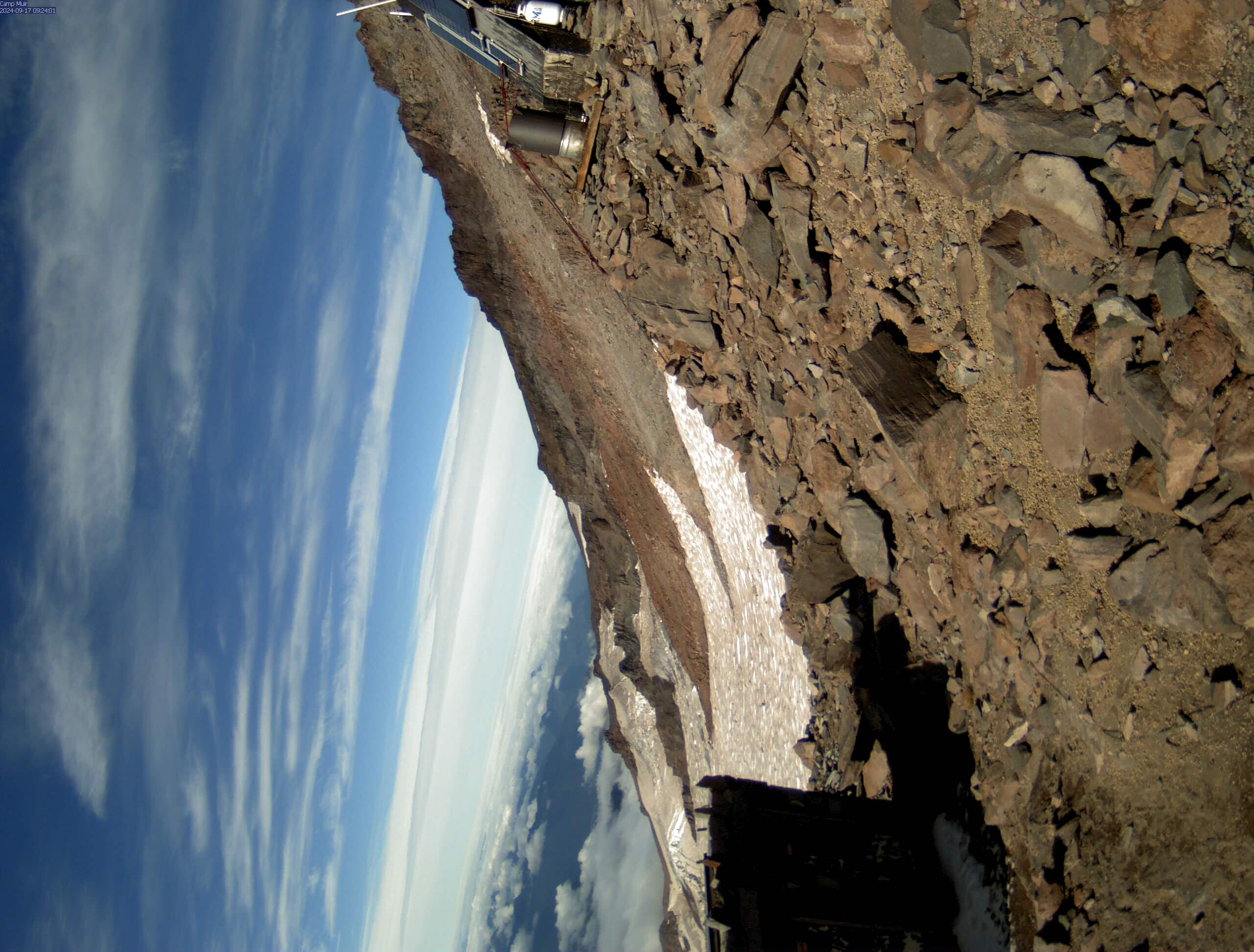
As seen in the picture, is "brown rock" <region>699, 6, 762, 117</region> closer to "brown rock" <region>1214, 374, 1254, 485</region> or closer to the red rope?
the red rope

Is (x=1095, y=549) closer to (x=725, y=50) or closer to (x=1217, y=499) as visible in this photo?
(x=1217, y=499)

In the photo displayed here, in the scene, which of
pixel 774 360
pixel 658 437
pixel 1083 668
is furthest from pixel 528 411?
pixel 1083 668

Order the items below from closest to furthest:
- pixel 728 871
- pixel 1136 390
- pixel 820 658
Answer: pixel 1136 390 < pixel 728 871 < pixel 820 658

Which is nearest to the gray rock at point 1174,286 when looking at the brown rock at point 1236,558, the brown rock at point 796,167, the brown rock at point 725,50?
the brown rock at point 1236,558

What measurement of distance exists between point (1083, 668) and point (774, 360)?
3.11 metres

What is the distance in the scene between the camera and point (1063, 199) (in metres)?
3.37

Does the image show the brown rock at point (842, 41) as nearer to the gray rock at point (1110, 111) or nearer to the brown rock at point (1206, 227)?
the gray rock at point (1110, 111)

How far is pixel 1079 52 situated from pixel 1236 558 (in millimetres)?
2177

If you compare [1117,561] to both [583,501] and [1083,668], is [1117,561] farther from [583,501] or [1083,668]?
[583,501]

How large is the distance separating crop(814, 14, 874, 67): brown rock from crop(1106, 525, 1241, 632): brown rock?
9.72 ft

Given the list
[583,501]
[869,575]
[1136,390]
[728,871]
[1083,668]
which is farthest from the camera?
[583,501]

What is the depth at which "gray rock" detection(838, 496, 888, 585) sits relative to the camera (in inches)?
216

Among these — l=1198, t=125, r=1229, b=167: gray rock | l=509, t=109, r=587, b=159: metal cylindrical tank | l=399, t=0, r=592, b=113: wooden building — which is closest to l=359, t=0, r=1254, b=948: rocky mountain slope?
l=1198, t=125, r=1229, b=167: gray rock

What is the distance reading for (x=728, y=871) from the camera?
4.84 metres
